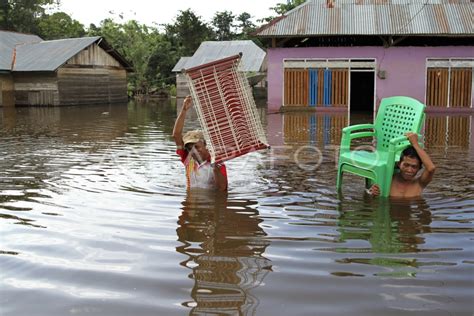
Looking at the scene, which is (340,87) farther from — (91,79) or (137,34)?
(137,34)

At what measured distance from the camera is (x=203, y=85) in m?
4.91

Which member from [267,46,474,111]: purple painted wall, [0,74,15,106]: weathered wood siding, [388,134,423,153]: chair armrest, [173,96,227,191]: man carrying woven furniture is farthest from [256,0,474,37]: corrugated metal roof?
[0,74,15,106]: weathered wood siding

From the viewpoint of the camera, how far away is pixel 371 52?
2088 cm

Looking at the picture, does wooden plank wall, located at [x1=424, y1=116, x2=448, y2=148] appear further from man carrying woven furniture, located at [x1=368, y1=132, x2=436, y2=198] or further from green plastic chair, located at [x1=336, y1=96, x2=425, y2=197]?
man carrying woven furniture, located at [x1=368, y1=132, x2=436, y2=198]

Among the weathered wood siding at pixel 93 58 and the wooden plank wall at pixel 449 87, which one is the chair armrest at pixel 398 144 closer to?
the wooden plank wall at pixel 449 87

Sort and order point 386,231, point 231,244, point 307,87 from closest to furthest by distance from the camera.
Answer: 1. point 231,244
2. point 386,231
3. point 307,87

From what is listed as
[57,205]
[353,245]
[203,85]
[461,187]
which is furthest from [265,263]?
[461,187]

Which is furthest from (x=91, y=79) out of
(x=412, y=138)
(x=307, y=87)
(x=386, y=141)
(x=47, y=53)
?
(x=412, y=138)

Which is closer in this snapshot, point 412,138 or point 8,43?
point 412,138

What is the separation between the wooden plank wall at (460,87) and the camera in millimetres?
20641

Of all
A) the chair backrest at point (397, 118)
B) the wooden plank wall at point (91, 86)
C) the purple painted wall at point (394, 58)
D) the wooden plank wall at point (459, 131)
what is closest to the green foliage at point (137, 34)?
the wooden plank wall at point (91, 86)

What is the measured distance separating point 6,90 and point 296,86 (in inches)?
690

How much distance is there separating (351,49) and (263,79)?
19.0 metres

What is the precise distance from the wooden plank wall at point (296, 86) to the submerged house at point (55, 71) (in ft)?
43.7
